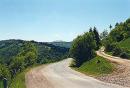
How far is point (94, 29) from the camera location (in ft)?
538

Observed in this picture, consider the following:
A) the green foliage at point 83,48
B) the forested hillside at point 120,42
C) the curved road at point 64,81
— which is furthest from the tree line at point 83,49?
the curved road at point 64,81

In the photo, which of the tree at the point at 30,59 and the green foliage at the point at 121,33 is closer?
the green foliage at the point at 121,33

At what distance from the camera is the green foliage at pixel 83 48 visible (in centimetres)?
9756

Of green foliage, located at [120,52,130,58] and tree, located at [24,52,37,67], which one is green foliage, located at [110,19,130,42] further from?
green foliage, located at [120,52,130,58]

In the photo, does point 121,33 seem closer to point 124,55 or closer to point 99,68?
point 124,55

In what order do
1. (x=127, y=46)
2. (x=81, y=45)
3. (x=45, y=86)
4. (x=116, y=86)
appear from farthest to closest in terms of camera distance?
(x=127, y=46)
(x=81, y=45)
(x=45, y=86)
(x=116, y=86)

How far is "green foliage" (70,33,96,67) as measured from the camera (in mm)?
97562

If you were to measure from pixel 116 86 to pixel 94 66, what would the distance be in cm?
2920

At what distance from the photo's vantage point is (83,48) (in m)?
97.3

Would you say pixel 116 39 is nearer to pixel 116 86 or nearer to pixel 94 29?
pixel 94 29

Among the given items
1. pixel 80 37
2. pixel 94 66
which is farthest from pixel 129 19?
pixel 94 66

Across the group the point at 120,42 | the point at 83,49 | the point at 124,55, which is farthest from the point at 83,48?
the point at 120,42

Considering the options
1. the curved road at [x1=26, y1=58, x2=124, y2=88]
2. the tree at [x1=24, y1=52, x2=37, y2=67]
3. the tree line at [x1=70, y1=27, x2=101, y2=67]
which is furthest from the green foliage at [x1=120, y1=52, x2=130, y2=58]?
the tree at [x1=24, y1=52, x2=37, y2=67]

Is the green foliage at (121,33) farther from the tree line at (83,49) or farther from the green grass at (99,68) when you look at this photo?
the green grass at (99,68)
